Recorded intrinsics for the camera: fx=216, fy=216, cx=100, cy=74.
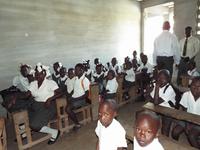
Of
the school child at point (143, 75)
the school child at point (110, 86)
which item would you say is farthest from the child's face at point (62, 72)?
the school child at point (143, 75)

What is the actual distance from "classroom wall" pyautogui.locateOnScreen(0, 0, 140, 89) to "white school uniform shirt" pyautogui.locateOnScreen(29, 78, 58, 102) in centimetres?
195

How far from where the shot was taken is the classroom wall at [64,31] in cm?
490

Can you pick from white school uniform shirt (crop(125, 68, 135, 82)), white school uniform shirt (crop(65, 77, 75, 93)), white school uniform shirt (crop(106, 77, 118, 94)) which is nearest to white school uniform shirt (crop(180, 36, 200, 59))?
white school uniform shirt (crop(125, 68, 135, 82))

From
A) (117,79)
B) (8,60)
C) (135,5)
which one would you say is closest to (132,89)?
(117,79)

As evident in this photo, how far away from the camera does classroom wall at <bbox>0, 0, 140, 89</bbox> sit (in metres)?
4.90

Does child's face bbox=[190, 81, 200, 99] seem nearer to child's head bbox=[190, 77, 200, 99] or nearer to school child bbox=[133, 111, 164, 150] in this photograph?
child's head bbox=[190, 77, 200, 99]

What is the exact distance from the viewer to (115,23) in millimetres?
7246

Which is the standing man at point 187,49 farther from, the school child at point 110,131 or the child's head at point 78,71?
the school child at point 110,131

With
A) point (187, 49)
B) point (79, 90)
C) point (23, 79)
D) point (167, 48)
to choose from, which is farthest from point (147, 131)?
point (187, 49)

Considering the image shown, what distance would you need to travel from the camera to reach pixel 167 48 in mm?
4527

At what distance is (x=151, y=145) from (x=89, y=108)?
2479mm

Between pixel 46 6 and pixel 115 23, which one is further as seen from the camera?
pixel 115 23

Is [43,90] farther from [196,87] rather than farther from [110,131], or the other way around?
[196,87]

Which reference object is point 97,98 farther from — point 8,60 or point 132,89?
point 8,60
